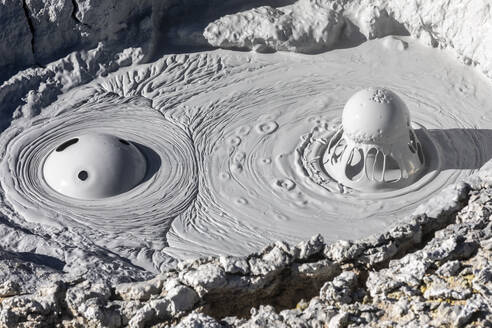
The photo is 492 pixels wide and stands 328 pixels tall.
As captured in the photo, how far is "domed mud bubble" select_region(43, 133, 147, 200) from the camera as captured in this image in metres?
15.1

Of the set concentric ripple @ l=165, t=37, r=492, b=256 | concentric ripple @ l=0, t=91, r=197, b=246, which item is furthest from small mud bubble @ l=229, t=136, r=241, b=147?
concentric ripple @ l=0, t=91, r=197, b=246

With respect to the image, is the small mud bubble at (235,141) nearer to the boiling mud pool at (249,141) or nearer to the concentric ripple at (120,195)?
the boiling mud pool at (249,141)

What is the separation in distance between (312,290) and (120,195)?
5.53 m

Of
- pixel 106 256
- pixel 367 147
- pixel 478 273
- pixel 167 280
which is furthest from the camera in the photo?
pixel 367 147

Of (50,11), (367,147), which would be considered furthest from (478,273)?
(50,11)

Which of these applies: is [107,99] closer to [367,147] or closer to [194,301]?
[367,147]

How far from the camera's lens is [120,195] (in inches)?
593

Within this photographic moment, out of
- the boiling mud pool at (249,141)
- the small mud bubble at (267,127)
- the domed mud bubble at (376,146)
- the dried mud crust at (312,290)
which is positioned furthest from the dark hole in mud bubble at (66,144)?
the dried mud crust at (312,290)

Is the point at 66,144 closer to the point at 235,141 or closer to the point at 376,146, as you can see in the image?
the point at 235,141

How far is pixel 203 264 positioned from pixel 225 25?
797 cm

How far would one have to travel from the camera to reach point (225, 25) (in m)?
17.5

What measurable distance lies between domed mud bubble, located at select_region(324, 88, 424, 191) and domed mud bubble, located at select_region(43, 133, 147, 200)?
2981 mm

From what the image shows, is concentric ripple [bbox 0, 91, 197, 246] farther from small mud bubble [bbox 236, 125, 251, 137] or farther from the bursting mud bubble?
small mud bubble [bbox 236, 125, 251, 137]

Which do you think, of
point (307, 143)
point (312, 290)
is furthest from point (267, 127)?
point (312, 290)
